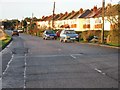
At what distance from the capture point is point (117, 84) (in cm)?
1138

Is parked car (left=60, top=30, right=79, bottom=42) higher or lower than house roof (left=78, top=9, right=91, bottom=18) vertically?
lower

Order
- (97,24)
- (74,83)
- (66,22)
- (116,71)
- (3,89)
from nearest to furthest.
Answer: (3,89)
(74,83)
(116,71)
(97,24)
(66,22)

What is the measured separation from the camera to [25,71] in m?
15.3

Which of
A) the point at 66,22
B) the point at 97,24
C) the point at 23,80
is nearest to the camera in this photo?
the point at 23,80

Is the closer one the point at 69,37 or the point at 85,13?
the point at 69,37

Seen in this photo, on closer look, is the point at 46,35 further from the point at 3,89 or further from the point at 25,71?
the point at 3,89

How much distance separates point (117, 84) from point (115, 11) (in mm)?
22011

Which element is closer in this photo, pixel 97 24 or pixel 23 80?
pixel 23 80

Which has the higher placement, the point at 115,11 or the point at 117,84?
the point at 115,11

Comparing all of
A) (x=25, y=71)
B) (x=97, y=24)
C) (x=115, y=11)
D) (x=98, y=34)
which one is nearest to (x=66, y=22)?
(x=97, y=24)

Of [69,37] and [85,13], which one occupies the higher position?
[85,13]

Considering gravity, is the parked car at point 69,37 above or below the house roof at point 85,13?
below

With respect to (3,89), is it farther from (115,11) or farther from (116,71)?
(115,11)

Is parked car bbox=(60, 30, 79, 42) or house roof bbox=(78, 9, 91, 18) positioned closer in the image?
parked car bbox=(60, 30, 79, 42)
